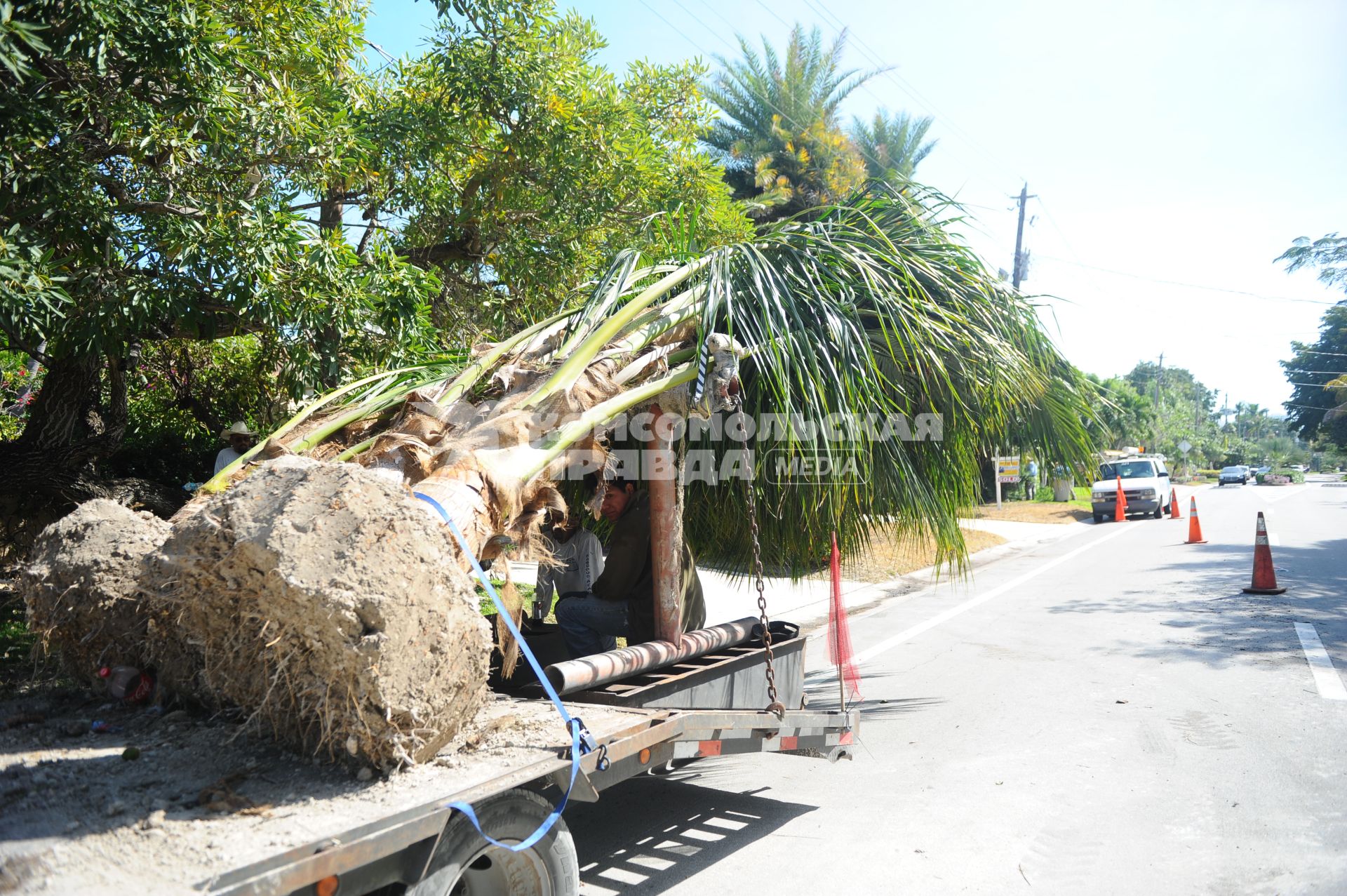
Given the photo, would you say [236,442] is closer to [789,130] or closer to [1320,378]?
[789,130]

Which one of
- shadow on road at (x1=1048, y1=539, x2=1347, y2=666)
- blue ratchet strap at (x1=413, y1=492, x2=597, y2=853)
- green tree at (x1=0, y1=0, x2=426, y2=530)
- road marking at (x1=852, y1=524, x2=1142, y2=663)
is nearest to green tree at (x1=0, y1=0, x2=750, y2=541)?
green tree at (x1=0, y1=0, x2=426, y2=530)

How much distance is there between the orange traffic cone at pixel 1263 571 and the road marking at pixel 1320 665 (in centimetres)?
204

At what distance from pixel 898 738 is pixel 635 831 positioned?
233 cm

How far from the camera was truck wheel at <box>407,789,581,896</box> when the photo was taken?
273 centimetres

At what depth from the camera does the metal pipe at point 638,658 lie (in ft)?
13.0

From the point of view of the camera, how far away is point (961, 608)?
11.8m

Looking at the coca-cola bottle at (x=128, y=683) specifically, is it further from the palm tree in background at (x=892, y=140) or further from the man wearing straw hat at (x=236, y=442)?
the palm tree in background at (x=892, y=140)

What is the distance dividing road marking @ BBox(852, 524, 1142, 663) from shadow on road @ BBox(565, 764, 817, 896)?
154 inches

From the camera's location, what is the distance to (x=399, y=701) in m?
2.71

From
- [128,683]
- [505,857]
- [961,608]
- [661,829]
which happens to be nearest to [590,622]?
[661,829]

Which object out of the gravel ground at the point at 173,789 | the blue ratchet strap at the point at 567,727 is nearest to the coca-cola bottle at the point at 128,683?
the gravel ground at the point at 173,789

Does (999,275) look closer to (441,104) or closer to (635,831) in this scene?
(635,831)

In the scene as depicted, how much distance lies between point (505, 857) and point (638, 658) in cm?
144

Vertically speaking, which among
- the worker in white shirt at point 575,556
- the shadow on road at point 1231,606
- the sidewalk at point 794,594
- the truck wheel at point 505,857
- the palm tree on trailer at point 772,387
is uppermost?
the palm tree on trailer at point 772,387
